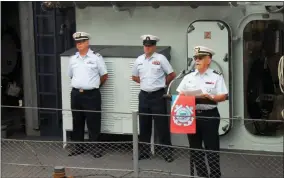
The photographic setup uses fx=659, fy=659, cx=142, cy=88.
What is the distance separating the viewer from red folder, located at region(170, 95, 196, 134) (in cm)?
696

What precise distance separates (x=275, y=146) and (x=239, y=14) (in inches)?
69.7

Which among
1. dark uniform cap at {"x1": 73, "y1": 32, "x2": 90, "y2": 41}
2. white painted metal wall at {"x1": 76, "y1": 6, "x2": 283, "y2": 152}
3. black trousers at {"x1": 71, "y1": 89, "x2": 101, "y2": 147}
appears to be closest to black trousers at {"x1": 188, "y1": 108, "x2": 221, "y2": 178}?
white painted metal wall at {"x1": 76, "y1": 6, "x2": 283, "y2": 152}

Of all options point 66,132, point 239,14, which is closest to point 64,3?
point 66,132

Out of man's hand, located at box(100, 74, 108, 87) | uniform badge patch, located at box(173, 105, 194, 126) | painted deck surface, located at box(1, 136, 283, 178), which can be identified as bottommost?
painted deck surface, located at box(1, 136, 283, 178)

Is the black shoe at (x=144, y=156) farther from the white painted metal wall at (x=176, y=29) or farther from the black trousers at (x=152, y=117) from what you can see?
the white painted metal wall at (x=176, y=29)

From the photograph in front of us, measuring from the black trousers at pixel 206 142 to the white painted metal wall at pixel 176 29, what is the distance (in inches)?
60.0

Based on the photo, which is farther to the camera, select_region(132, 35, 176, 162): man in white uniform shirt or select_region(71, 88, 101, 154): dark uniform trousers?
select_region(71, 88, 101, 154): dark uniform trousers

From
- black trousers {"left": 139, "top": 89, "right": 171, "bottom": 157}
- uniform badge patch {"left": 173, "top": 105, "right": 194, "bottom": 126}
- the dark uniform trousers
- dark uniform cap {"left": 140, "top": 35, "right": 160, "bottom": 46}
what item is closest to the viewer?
uniform badge patch {"left": 173, "top": 105, "right": 194, "bottom": 126}

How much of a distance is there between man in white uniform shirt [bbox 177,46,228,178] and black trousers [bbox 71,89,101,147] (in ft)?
5.60

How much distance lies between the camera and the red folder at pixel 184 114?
696 cm

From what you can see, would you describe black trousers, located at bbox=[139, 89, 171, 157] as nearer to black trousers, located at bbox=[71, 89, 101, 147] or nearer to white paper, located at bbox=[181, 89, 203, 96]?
black trousers, located at bbox=[71, 89, 101, 147]

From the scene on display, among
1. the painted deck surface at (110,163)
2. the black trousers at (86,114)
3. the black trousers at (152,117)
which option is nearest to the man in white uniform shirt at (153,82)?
the black trousers at (152,117)

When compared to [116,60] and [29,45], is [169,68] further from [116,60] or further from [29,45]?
[29,45]

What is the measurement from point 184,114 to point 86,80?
189 cm
